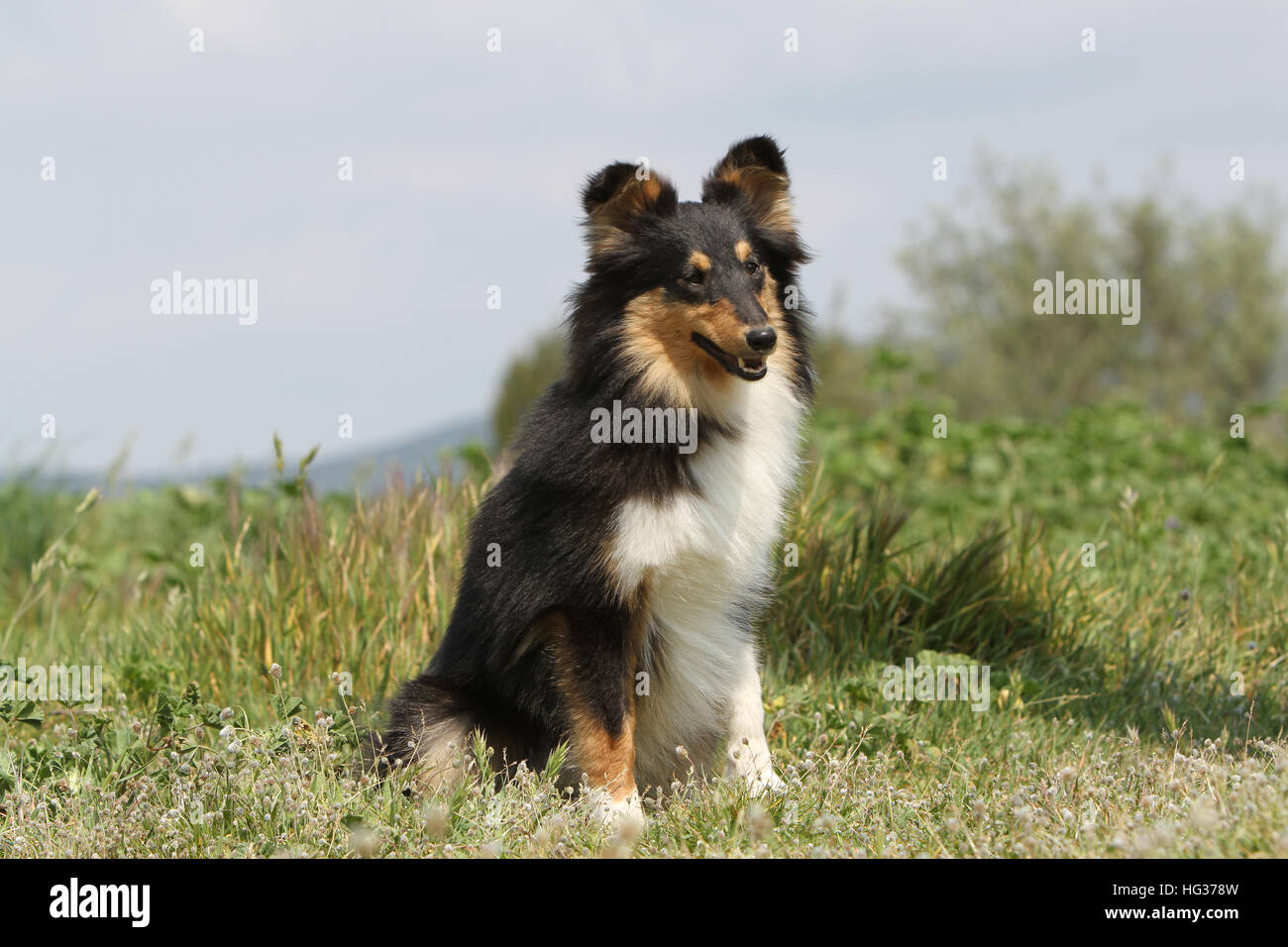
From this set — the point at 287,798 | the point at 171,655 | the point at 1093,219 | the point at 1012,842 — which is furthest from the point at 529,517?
the point at 1093,219

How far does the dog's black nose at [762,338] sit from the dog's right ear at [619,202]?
656 millimetres

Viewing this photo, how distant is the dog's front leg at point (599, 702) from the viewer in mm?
3887

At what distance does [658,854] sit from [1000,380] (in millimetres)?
23300

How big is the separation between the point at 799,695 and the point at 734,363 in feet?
5.71

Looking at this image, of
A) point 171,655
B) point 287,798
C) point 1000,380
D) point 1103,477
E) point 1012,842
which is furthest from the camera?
point 1000,380

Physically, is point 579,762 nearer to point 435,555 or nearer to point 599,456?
point 599,456

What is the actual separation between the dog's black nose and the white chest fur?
13.4 inches

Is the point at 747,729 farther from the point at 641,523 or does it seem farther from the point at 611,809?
the point at 641,523

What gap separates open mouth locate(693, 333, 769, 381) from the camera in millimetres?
4020

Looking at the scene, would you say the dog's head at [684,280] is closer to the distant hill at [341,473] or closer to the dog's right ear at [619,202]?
the dog's right ear at [619,202]

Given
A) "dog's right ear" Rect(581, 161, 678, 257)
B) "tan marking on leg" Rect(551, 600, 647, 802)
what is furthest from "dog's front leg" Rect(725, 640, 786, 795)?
"dog's right ear" Rect(581, 161, 678, 257)

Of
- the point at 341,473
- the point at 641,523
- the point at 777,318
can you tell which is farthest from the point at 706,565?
the point at 341,473
